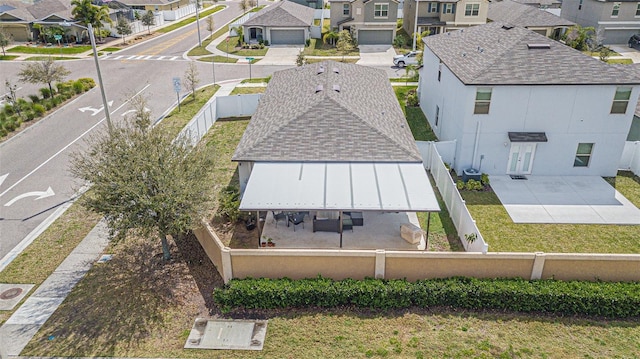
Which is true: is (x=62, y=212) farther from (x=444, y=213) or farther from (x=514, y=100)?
(x=514, y=100)

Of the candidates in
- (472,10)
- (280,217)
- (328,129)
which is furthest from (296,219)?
(472,10)

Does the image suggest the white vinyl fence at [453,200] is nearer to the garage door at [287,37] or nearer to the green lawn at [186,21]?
the garage door at [287,37]

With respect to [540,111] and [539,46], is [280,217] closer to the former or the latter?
[540,111]

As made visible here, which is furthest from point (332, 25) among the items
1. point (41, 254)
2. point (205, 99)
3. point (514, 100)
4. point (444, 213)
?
point (41, 254)

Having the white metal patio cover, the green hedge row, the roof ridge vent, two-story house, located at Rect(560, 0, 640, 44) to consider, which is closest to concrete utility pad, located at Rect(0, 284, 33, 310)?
the green hedge row

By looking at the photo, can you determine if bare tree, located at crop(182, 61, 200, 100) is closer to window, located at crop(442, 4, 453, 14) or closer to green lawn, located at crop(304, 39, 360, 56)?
green lawn, located at crop(304, 39, 360, 56)

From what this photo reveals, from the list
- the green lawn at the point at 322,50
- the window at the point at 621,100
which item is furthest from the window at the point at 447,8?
the window at the point at 621,100
